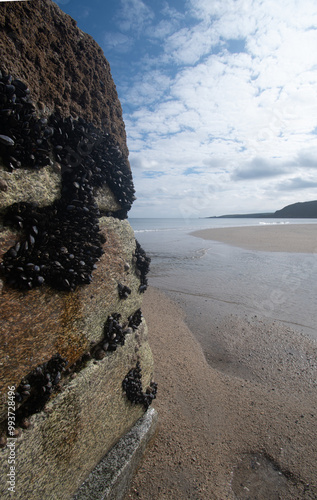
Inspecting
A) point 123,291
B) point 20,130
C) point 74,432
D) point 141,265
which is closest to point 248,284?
point 141,265

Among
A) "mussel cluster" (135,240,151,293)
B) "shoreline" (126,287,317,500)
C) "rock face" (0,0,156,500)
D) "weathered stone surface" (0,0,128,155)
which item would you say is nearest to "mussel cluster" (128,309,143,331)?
"rock face" (0,0,156,500)

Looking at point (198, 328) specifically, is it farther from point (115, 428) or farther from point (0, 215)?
point (0, 215)

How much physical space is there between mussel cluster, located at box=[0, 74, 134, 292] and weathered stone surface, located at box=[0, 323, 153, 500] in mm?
962

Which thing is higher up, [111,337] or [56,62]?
[56,62]

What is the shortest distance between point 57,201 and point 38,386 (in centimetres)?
152

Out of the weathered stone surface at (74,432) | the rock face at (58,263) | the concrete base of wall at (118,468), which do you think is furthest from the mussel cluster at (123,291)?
the concrete base of wall at (118,468)

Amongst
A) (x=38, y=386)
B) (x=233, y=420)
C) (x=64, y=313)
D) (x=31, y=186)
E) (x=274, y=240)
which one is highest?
(x=31, y=186)

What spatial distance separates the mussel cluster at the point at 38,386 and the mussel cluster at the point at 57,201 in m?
0.65

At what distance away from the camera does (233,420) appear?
3.64 m

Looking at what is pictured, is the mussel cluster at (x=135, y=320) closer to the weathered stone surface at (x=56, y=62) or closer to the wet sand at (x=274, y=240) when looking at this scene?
the weathered stone surface at (x=56, y=62)

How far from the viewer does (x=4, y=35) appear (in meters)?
1.96

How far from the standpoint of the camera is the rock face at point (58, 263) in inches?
74.8

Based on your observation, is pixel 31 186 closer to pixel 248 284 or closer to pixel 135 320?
pixel 135 320

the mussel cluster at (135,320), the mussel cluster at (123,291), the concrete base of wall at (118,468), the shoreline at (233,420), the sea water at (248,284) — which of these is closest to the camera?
the concrete base of wall at (118,468)
